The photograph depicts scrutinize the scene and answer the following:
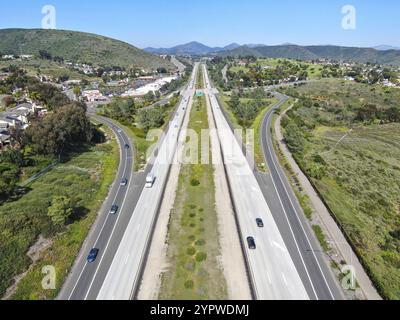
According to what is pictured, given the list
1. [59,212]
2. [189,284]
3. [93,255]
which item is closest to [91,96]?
[59,212]

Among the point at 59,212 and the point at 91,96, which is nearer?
the point at 59,212

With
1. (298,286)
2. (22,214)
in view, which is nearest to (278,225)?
(298,286)

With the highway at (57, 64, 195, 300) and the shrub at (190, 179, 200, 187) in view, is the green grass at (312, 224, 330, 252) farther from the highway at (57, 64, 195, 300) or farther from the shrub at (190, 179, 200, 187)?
the highway at (57, 64, 195, 300)

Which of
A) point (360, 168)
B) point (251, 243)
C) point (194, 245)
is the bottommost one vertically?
point (194, 245)

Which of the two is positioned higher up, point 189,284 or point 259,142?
point 259,142

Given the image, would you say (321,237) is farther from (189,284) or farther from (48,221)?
(48,221)

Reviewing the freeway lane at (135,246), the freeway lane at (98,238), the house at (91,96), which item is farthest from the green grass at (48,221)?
the house at (91,96)

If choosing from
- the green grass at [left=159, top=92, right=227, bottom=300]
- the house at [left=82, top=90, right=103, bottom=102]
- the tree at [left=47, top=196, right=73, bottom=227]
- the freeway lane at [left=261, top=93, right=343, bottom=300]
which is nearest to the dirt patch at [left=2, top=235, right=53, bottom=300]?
the tree at [left=47, top=196, right=73, bottom=227]
